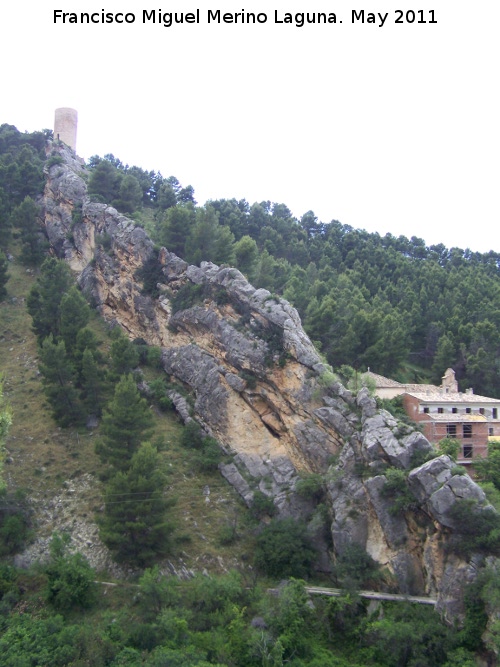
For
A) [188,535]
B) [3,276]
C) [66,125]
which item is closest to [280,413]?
[188,535]

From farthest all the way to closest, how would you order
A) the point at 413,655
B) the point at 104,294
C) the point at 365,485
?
the point at 104,294 < the point at 365,485 < the point at 413,655

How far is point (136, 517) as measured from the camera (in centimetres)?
3331

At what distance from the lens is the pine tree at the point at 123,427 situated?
35781mm

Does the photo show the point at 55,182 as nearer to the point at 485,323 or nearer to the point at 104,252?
the point at 104,252

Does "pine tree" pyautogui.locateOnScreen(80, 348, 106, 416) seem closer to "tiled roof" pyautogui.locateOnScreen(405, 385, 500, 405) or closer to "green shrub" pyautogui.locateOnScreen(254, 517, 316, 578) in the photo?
"green shrub" pyautogui.locateOnScreen(254, 517, 316, 578)

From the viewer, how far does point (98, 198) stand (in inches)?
2579

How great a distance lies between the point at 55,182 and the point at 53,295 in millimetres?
25262

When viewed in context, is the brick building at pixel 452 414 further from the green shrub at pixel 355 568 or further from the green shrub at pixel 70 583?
the green shrub at pixel 70 583

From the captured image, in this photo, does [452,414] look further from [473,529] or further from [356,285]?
[356,285]

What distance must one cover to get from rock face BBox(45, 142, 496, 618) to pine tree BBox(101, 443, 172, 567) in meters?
7.18

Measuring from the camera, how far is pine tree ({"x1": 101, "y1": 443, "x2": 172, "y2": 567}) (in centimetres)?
3250

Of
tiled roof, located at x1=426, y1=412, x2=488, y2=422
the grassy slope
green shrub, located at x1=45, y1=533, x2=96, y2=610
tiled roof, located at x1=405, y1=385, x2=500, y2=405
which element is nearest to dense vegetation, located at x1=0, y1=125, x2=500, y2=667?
green shrub, located at x1=45, y1=533, x2=96, y2=610

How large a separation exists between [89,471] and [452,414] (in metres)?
26.1

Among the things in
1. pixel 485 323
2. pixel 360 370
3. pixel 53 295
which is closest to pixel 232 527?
pixel 360 370
